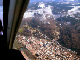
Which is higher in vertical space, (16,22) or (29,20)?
(16,22)

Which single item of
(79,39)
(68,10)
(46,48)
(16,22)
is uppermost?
(16,22)

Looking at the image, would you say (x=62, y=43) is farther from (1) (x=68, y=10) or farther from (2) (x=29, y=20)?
(1) (x=68, y=10)

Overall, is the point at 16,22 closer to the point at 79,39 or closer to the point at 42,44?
the point at 42,44

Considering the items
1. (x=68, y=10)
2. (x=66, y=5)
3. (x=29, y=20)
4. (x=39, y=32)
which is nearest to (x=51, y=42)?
(x=39, y=32)

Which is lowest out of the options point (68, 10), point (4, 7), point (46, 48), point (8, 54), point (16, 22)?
point (46, 48)

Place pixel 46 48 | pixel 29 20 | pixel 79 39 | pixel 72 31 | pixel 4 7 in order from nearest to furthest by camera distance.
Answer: pixel 4 7 < pixel 46 48 < pixel 79 39 < pixel 72 31 < pixel 29 20

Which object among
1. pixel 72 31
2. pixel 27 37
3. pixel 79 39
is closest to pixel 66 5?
pixel 72 31

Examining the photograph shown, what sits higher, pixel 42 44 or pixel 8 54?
pixel 8 54

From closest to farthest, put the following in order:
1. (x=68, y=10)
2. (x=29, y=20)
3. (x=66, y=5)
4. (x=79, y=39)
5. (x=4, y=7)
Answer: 1. (x=4, y=7)
2. (x=79, y=39)
3. (x=29, y=20)
4. (x=68, y=10)
5. (x=66, y=5)

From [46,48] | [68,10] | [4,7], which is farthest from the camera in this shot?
[68,10]

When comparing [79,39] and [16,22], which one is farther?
[79,39]
